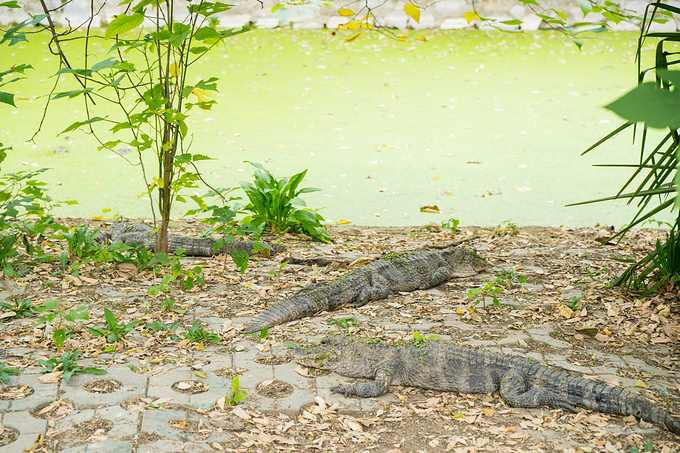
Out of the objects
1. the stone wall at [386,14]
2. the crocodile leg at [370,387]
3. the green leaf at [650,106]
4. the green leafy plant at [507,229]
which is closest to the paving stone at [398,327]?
the crocodile leg at [370,387]

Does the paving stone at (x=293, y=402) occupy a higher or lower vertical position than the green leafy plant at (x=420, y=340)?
lower

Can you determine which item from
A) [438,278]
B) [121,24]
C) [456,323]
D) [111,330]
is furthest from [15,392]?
[438,278]

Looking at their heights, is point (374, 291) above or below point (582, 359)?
above

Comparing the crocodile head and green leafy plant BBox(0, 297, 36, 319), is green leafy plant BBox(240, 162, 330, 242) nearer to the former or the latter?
the crocodile head

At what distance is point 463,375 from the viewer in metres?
2.61

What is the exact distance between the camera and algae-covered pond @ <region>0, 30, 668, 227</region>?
577cm

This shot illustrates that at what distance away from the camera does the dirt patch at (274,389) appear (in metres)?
2.43

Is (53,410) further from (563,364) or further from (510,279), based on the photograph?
(510,279)

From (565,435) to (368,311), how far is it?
1415 mm

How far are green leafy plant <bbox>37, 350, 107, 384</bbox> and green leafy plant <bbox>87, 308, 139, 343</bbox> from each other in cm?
22

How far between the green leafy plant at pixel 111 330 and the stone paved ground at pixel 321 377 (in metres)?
0.06

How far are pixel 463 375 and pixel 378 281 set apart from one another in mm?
1155

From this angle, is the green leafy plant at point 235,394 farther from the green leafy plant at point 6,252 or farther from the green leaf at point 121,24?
the green leafy plant at point 6,252

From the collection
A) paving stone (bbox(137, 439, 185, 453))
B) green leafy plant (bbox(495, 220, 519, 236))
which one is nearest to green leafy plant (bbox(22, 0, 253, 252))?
paving stone (bbox(137, 439, 185, 453))
